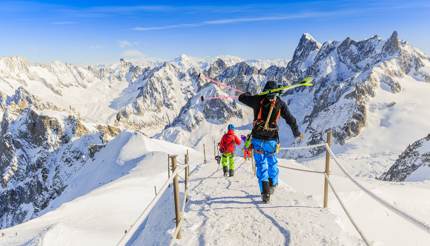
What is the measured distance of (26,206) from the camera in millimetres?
130000

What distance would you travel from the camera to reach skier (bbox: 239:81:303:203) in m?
9.91

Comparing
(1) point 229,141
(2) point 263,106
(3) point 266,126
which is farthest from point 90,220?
(2) point 263,106

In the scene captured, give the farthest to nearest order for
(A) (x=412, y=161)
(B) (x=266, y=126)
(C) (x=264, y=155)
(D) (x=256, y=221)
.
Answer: (A) (x=412, y=161) → (C) (x=264, y=155) → (B) (x=266, y=126) → (D) (x=256, y=221)

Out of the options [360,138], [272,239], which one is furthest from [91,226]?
[360,138]

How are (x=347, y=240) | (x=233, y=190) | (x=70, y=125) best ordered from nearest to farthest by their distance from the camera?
(x=347, y=240) → (x=233, y=190) → (x=70, y=125)

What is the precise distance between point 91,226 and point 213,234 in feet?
51.6

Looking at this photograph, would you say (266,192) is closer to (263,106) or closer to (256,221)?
(256,221)

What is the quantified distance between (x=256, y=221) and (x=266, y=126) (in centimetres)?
259

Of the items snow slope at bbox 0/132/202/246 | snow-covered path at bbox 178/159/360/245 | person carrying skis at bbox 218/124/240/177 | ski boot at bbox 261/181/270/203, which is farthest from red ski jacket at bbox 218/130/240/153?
snow slope at bbox 0/132/202/246

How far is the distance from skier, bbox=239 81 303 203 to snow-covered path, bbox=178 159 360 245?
874mm

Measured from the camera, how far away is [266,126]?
9.98 m

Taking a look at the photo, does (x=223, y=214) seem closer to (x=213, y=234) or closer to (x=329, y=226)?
(x=213, y=234)

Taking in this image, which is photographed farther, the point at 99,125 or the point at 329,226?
the point at 99,125

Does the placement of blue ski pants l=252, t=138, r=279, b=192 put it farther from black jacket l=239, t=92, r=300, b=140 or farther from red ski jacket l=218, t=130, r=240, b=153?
red ski jacket l=218, t=130, r=240, b=153
